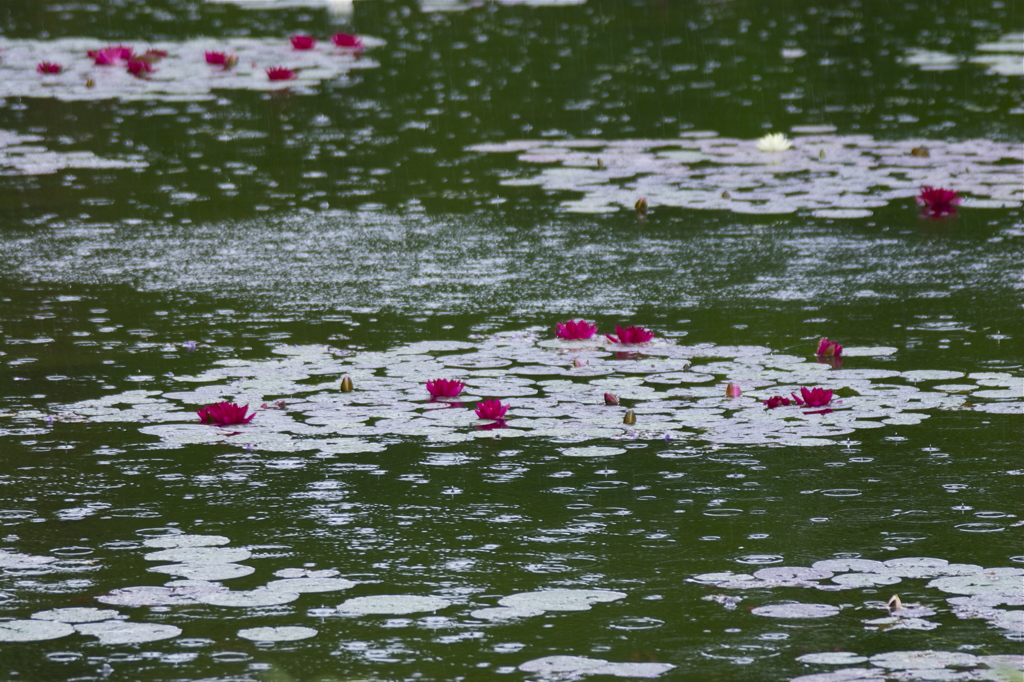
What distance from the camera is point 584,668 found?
9.19 feet

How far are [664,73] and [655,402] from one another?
6976mm

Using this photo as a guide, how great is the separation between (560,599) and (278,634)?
0.59 metres

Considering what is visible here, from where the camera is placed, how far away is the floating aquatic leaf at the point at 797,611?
3.04 meters

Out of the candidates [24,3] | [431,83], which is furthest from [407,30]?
[24,3]

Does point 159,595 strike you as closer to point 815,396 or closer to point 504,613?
point 504,613

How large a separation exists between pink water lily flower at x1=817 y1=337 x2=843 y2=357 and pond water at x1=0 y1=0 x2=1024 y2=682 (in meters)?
0.07

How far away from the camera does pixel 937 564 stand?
130 inches

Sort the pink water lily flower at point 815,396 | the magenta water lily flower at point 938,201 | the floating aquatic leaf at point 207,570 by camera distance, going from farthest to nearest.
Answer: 1. the magenta water lily flower at point 938,201
2. the pink water lily flower at point 815,396
3. the floating aquatic leaf at point 207,570

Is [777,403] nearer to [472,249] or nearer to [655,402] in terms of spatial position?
[655,402]

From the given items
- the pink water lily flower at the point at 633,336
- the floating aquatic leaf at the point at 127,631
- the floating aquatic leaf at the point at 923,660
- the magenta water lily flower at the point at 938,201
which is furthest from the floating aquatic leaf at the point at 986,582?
the magenta water lily flower at the point at 938,201

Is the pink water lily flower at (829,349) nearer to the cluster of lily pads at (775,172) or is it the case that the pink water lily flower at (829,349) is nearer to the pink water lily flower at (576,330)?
the pink water lily flower at (576,330)

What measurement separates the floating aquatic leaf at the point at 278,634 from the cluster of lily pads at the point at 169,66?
25.6ft

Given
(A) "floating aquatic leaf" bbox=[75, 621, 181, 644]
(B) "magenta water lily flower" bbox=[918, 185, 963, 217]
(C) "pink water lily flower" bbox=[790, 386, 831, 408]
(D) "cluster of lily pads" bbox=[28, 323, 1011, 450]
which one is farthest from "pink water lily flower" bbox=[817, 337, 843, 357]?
(A) "floating aquatic leaf" bbox=[75, 621, 181, 644]

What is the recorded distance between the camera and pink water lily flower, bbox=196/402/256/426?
4262 millimetres
